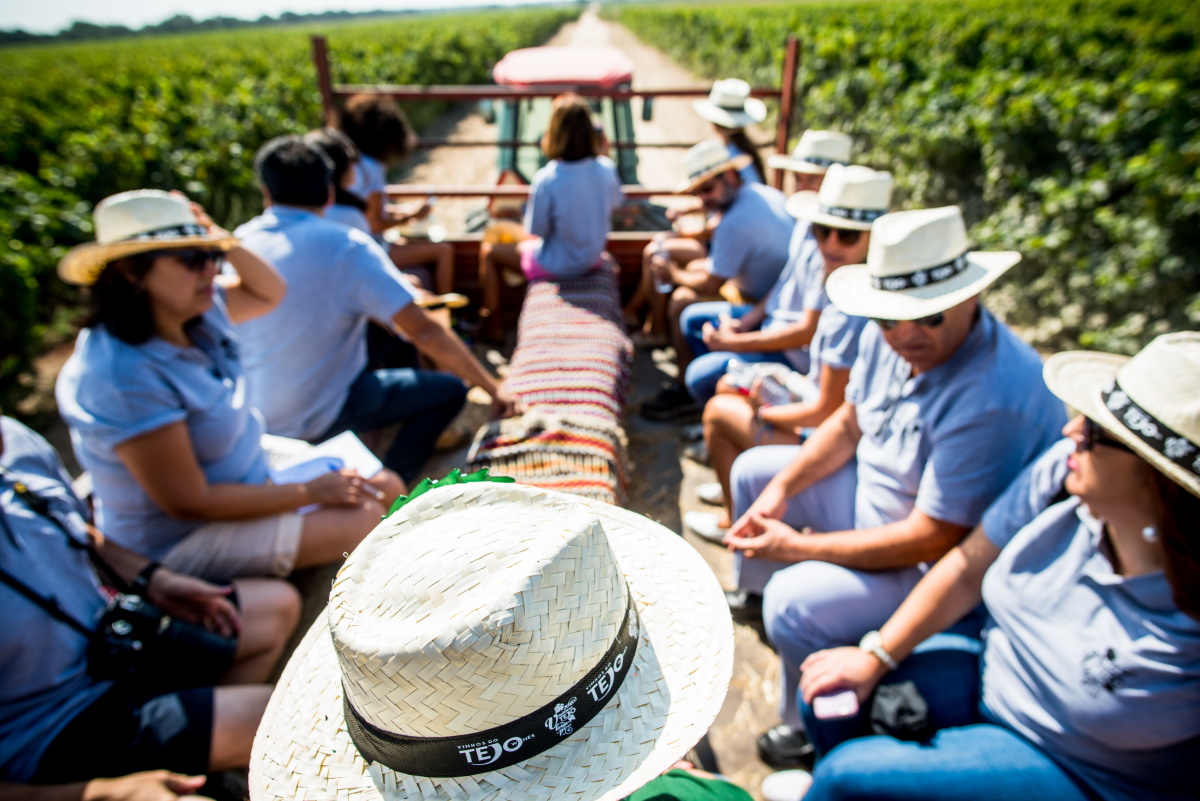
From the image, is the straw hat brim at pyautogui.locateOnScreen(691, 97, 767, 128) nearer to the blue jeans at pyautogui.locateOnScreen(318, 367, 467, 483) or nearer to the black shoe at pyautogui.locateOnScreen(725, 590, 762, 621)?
the blue jeans at pyautogui.locateOnScreen(318, 367, 467, 483)

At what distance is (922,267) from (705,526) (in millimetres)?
1732

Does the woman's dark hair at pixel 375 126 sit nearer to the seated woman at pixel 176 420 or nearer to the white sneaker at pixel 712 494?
the seated woman at pixel 176 420

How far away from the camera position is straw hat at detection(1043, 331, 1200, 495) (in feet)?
3.99

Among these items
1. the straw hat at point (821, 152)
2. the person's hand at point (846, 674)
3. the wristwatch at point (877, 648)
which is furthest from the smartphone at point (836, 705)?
the straw hat at point (821, 152)

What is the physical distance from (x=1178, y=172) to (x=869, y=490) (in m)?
4.35

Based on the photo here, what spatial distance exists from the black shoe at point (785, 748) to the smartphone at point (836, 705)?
43 cm

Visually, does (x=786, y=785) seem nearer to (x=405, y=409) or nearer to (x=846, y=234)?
(x=846, y=234)

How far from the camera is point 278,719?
115 centimetres

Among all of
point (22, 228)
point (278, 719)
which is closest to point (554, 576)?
point (278, 719)

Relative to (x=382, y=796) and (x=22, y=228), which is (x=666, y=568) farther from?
(x=22, y=228)

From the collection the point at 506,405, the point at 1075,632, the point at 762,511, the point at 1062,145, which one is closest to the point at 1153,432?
the point at 1075,632

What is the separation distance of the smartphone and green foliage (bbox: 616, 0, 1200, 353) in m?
4.04

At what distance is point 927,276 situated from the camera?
1945 mm

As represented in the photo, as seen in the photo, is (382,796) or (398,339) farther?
(398,339)
